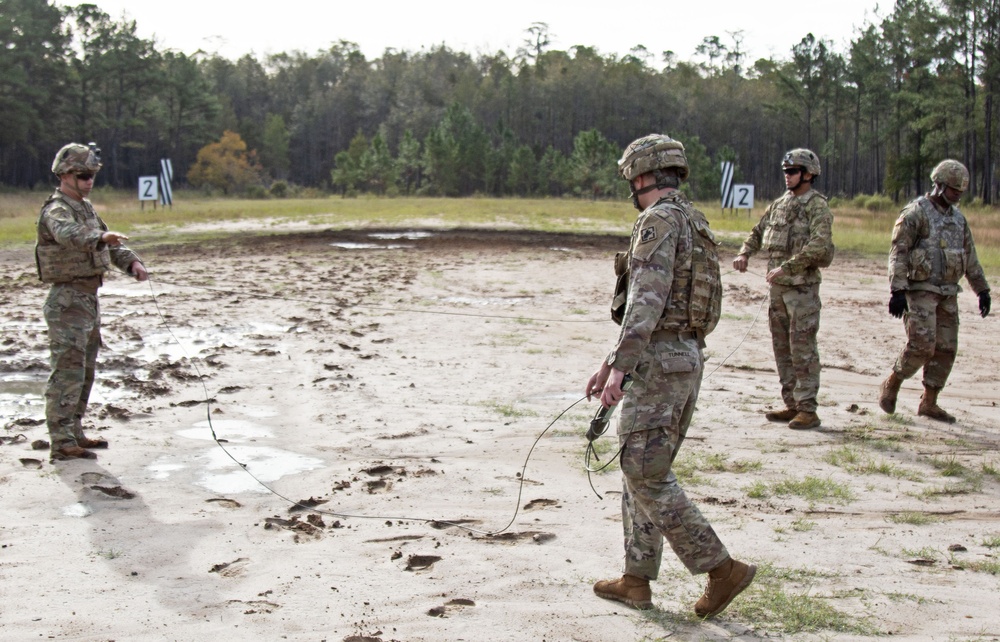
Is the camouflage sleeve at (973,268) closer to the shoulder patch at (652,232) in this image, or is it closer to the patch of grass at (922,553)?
the patch of grass at (922,553)

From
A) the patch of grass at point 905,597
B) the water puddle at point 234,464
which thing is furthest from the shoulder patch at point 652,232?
the water puddle at point 234,464

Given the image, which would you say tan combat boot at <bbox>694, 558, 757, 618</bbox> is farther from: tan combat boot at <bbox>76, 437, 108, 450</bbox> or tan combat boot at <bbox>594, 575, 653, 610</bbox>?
tan combat boot at <bbox>76, 437, 108, 450</bbox>

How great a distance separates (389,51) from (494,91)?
4555 cm

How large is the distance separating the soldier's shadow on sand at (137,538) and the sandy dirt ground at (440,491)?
0.02 m

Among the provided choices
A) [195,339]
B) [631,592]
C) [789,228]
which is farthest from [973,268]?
[195,339]

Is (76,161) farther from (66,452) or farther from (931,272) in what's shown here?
(931,272)

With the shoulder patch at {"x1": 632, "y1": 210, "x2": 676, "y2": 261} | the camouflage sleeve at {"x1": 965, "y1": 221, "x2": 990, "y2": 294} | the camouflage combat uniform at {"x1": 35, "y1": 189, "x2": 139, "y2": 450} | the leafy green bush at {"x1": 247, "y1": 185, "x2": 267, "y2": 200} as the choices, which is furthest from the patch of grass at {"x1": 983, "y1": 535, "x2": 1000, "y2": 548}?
the leafy green bush at {"x1": 247, "y1": 185, "x2": 267, "y2": 200}

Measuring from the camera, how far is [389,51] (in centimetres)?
15362

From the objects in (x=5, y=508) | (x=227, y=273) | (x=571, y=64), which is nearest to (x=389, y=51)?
(x=571, y=64)

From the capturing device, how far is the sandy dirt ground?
4609mm

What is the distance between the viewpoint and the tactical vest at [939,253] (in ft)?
27.2

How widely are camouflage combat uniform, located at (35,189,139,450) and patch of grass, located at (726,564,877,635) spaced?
5028 mm

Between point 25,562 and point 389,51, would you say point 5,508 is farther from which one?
point 389,51

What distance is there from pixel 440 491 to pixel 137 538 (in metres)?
1.95
